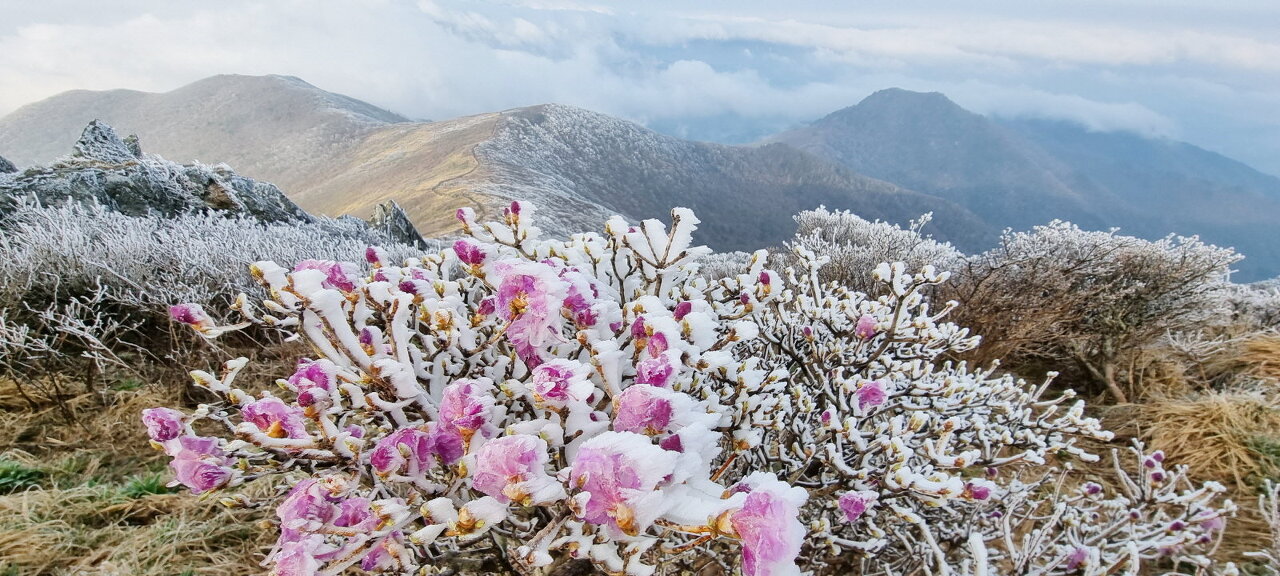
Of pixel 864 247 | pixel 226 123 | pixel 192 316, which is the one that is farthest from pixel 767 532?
pixel 226 123

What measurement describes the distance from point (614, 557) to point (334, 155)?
334ft

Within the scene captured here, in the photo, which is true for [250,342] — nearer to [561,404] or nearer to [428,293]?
[428,293]

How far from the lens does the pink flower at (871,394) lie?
1648 mm

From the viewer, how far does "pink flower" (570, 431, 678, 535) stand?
2.88ft

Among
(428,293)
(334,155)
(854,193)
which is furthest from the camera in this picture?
(854,193)

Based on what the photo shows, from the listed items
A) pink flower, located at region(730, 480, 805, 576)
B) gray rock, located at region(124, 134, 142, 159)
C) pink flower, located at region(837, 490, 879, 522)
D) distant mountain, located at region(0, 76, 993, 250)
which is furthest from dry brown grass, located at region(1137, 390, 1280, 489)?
distant mountain, located at region(0, 76, 993, 250)

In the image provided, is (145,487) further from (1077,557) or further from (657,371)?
(1077,557)

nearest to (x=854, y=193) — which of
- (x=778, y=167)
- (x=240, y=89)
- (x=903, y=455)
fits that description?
(x=778, y=167)

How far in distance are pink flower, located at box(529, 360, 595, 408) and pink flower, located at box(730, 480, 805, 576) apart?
33 cm

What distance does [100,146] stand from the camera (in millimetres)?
7250

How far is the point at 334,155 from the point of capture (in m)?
89.4

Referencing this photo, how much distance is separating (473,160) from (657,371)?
163 ft

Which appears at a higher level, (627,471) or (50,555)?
(627,471)

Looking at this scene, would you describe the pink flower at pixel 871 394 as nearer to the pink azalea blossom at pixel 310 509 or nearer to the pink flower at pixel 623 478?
the pink flower at pixel 623 478
